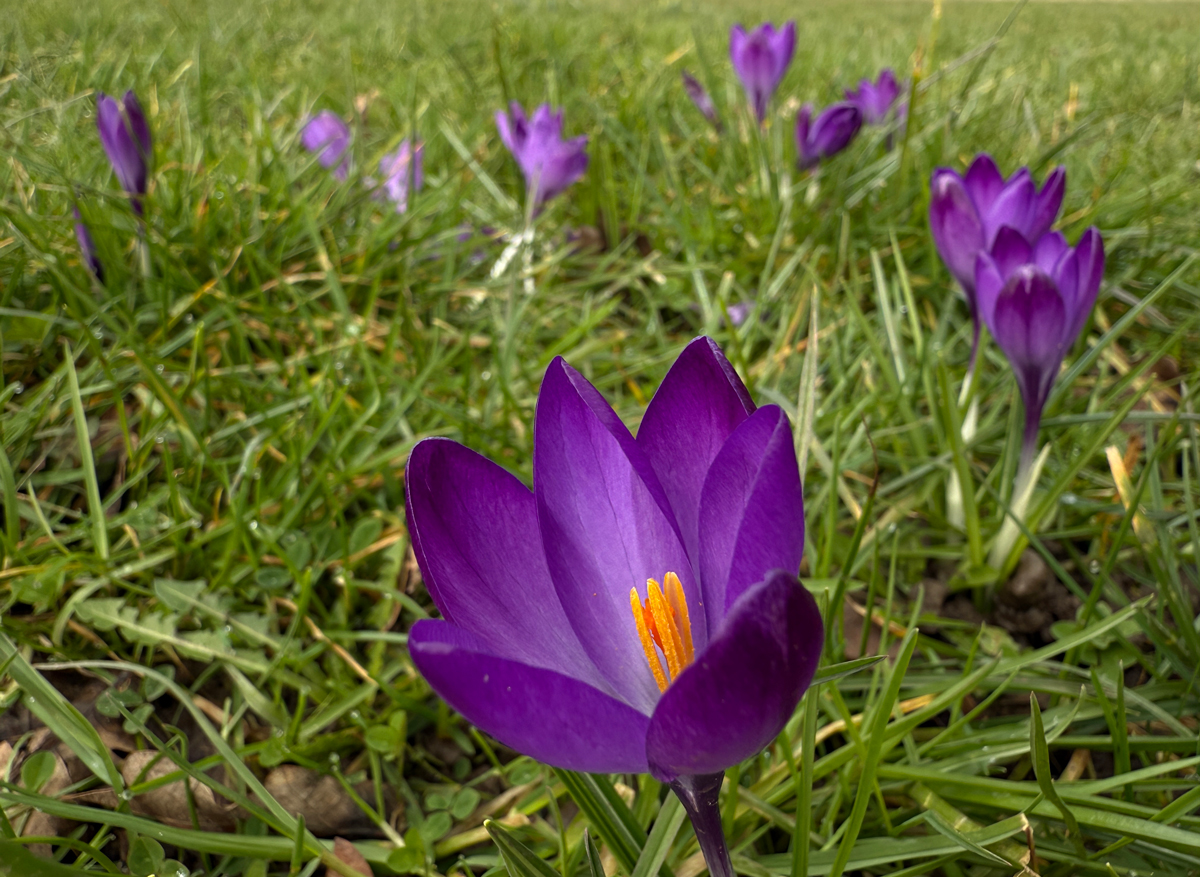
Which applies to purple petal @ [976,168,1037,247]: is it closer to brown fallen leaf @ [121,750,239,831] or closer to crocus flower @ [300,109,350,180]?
brown fallen leaf @ [121,750,239,831]

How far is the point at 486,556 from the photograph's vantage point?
660 mm

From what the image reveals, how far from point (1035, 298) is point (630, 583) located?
0.89m

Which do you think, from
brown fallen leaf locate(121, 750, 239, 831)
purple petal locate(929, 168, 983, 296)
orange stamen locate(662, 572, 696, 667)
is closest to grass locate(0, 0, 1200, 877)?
brown fallen leaf locate(121, 750, 239, 831)

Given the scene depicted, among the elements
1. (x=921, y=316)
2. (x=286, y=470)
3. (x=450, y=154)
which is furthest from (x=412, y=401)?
(x=450, y=154)

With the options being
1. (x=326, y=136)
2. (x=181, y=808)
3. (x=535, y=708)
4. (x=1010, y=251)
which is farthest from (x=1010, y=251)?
(x=326, y=136)

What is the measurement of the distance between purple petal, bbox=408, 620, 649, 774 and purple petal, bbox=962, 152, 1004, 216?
131 cm

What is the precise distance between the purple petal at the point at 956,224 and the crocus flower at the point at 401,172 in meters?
1.59

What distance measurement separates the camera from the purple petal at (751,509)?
55cm

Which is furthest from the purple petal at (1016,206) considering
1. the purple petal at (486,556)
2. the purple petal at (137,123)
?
the purple petal at (137,123)

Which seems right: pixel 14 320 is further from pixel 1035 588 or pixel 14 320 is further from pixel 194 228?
pixel 1035 588

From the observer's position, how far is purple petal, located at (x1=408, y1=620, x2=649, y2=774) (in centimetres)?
50

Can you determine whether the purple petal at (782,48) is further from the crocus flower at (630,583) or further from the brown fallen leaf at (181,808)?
the brown fallen leaf at (181,808)

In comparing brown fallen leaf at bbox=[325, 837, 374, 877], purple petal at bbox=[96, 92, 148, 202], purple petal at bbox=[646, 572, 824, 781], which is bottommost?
brown fallen leaf at bbox=[325, 837, 374, 877]

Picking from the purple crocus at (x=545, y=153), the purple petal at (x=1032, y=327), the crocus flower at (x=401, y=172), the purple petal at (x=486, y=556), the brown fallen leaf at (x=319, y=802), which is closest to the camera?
the purple petal at (x=486, y=556)
